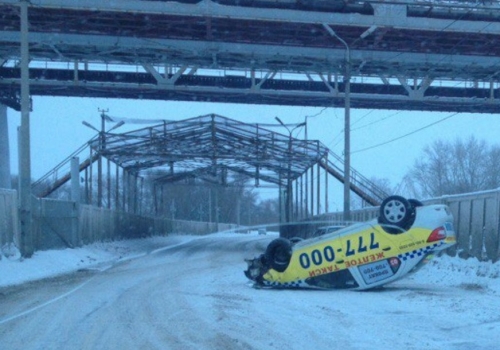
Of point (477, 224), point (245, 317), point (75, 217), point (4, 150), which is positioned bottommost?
point (75, 217)

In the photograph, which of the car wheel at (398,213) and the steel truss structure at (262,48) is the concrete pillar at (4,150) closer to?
the steel truss structure at (262,48)

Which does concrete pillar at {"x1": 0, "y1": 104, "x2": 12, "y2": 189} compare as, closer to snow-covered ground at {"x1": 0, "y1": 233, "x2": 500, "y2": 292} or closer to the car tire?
snow-covered ground at {"x1": 0, "y1": 233, "x2": 500, "y2": 292}

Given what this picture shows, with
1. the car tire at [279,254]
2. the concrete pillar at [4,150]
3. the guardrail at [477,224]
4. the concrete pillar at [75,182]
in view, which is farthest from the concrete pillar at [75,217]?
the guardrail at [477,224]

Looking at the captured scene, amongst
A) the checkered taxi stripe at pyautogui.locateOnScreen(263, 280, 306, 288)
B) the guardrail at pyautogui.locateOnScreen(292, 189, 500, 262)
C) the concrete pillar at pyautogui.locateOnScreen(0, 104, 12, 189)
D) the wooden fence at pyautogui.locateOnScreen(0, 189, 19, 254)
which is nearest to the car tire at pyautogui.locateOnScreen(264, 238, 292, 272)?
the checkered taxi stripe at pyautogui.locateOnScreen(263, 280, 306, 288)

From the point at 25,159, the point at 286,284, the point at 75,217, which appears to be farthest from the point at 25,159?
the point at 286,284

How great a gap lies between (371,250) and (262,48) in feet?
60.1

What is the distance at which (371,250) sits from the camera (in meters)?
15.0

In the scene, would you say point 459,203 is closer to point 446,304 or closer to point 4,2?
point 446,304

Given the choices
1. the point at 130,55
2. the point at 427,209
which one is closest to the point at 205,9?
the point at 130,55

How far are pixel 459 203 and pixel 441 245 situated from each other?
3.49 meters

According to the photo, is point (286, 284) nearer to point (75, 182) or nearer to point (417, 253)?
point (417, 253)

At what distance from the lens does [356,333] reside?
31.7 feet

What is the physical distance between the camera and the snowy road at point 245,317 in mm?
9047

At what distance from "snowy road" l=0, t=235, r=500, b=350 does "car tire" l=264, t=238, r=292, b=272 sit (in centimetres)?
55
